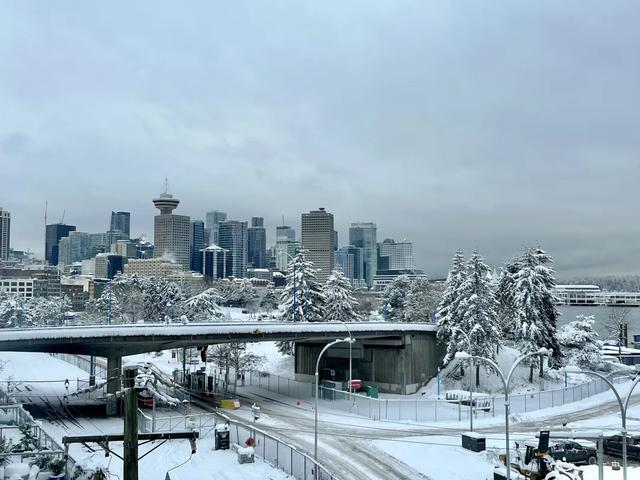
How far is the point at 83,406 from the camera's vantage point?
56.4m

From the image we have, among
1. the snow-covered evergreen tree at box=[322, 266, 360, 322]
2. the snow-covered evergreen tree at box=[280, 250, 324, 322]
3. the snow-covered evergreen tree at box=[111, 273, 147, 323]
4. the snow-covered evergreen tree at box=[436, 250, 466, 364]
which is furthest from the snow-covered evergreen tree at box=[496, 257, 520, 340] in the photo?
the snow-covered evergreen tree at box=[111, 273, 147, 323]

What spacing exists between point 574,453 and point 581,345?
149 feet

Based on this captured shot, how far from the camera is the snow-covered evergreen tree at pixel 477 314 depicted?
67.7 m

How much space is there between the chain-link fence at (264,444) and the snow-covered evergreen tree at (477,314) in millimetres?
29752

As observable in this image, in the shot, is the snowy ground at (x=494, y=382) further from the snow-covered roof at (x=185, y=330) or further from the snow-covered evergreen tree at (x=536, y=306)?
the snow-covered roof at (x=185, y=330)

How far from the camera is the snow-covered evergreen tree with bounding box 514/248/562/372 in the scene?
70750mm

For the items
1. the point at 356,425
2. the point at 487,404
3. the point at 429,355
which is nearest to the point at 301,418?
the point at 356,425

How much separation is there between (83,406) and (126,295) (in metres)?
91.6

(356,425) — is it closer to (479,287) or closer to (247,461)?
(247,461)

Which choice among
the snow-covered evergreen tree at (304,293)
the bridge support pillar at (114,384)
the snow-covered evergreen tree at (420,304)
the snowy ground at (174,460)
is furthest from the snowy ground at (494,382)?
the snowy ground at (174,460)

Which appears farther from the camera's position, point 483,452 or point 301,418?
point 301,418

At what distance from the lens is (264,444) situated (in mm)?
36750

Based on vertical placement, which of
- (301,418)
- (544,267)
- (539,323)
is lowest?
(301,418)

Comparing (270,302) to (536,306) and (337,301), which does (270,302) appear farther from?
(536,306)
